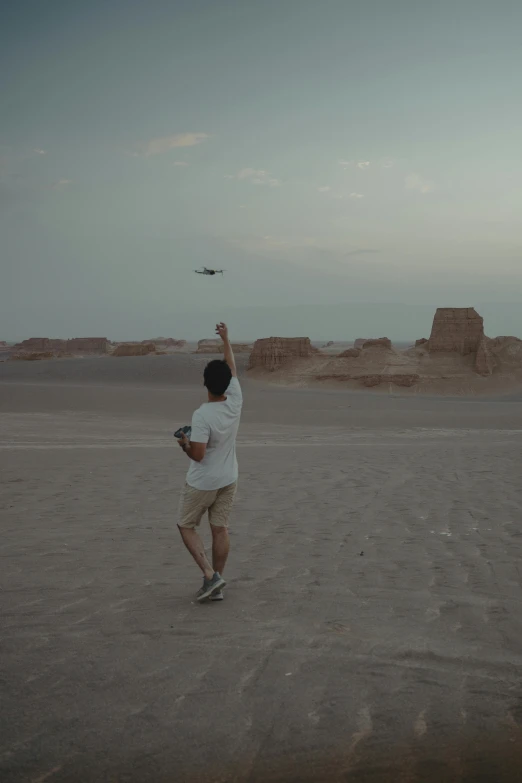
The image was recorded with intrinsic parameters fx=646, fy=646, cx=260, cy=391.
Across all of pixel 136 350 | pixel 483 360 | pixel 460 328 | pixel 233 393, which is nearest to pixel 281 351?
pixel 460 328

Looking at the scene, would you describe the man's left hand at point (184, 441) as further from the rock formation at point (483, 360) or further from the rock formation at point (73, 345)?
the rock formation at point (73, 345)

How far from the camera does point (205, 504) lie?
4520mm

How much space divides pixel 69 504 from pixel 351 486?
3994mm

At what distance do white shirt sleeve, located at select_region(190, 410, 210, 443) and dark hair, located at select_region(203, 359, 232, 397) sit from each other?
0.63ft

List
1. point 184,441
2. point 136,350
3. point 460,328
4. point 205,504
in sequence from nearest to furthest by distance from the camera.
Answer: point 184,441 < point 205,504 < point 460,328 < point 136,350

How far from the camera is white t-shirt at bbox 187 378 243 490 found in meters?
4.35

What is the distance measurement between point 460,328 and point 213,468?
1853 inches

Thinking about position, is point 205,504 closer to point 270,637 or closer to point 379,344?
point 270,637

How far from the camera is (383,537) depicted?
6.54m

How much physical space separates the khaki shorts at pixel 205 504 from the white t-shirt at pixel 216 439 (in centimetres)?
6

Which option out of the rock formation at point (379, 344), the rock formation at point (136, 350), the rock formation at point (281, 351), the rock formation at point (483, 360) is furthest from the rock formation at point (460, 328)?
the rock formation at point (136, 350)

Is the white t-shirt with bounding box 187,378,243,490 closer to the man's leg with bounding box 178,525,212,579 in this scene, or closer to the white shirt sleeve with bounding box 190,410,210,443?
the white shirt sleeve with bounding box 190,410,210,443

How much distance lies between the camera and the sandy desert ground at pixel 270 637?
2.88 meters

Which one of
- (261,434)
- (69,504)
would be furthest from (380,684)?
(261,434)
